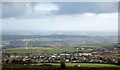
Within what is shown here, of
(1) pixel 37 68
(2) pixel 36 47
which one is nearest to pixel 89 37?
(2) pixel 36 47

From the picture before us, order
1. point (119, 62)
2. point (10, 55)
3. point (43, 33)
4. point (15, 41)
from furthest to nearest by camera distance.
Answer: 1. point (43, 33)
2. point (15, 41)
3. point (10, 55)
4. point (119, 62)

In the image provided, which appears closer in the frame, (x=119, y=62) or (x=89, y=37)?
(x=119, y=62)

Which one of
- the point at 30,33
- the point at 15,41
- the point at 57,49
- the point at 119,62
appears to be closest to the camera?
the point at 119,62

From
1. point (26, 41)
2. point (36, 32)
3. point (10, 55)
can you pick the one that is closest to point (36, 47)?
point (26, 41)

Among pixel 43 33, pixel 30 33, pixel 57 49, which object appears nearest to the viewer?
pixel 57 49

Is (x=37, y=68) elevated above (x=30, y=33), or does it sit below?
below

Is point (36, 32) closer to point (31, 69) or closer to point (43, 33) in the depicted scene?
point (43, 33)

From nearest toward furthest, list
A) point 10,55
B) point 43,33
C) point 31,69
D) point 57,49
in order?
1. point 31,69
2. point 10,55
3. point 57,49
4. point 43,33

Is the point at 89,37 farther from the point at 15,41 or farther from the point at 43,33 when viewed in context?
the point at 15,41

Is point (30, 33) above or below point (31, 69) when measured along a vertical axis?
above
